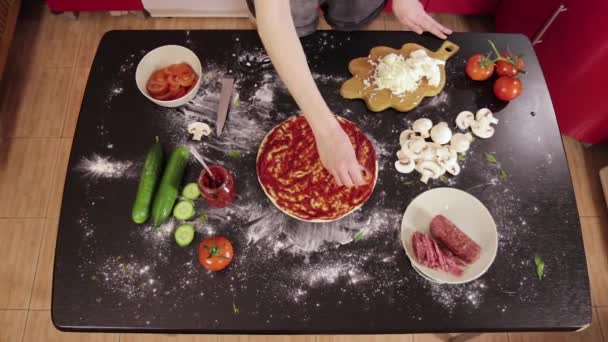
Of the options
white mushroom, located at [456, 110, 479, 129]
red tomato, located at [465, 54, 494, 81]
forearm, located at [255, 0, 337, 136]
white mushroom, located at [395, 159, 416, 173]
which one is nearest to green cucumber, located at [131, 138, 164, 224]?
forearm, located at [255, 0, 337, 136]

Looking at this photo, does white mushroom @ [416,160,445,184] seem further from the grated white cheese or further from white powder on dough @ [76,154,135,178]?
white powder on dough @ [76,154,135,178]

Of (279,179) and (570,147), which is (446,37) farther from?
(570,147)

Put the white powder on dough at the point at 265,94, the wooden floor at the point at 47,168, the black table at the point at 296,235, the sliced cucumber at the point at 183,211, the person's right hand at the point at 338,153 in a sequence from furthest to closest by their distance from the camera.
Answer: the wooden floor at the point at 47,168 < the white powder on dough at the point at 265,94 < the sliced cucumber at the point at 183,211 < the black table at the point at 296,235 < the person's right hand at the point at 338,153

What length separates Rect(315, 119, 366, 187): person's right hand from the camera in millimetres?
1372

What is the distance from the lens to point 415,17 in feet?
6.01

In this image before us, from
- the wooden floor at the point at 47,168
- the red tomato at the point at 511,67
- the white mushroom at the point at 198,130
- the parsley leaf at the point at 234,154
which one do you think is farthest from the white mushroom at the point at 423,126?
the wooden floor at the point at 47,168

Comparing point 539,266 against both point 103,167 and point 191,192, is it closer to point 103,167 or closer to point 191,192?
point 191,192

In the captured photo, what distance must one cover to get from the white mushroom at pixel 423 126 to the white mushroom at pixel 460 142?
0.10 m

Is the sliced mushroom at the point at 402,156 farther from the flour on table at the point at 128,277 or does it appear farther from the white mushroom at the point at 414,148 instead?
the flour on table at the point at 128,277

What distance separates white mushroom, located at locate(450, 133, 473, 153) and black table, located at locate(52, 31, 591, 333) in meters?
0.07

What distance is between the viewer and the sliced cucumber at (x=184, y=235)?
156cm

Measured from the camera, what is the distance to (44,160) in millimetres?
2846

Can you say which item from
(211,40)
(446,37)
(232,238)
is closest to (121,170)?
(232,238)

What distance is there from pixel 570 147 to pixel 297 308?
236 cm
